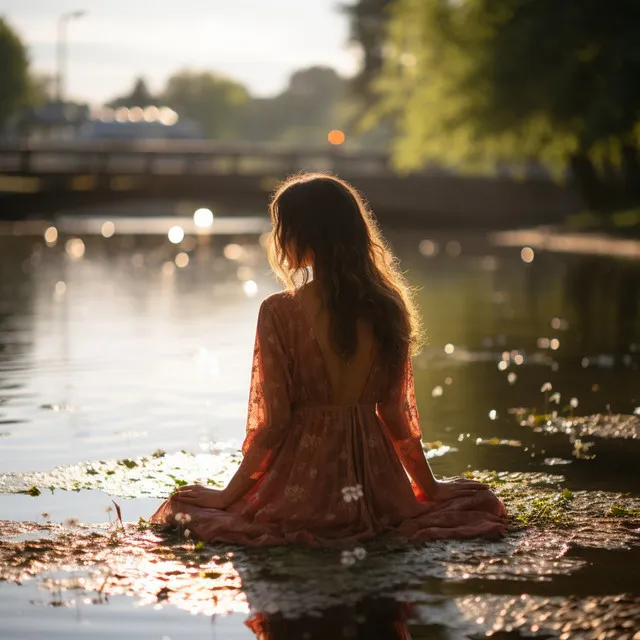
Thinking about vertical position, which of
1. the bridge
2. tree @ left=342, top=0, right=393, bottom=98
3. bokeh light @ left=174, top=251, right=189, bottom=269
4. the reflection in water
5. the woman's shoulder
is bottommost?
the reflection in water

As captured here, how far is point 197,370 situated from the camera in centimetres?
1252

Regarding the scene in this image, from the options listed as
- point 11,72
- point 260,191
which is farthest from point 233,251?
point 11,72

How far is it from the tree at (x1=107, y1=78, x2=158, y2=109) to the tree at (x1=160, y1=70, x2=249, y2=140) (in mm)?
2361

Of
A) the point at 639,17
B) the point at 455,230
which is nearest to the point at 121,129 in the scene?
the point at 455,230

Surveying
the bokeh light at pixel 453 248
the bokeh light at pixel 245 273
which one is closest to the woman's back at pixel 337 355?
the bokeh light at pixel 245 273

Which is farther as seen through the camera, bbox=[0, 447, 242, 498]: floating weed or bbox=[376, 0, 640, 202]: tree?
bbox=[376, 0, 640, 202]: tree

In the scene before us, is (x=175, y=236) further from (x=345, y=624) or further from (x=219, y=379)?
(x=345, y=624)

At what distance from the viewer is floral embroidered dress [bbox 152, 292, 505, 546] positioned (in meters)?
5.85

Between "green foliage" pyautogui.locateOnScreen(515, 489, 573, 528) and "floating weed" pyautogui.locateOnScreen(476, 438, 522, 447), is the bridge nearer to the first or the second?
"floating weed" pyautogui.locateOnScreen(476, 438, 522, 447)

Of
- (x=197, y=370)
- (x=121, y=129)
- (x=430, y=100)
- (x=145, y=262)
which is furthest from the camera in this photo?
(x=121, y=129)

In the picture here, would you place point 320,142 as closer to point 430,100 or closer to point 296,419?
point 430,100

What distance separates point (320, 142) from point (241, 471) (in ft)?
597

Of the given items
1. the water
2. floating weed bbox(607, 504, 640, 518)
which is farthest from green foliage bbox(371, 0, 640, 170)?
floating weed bbox(607, 504, 640, 518)

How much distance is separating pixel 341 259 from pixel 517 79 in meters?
32.0
